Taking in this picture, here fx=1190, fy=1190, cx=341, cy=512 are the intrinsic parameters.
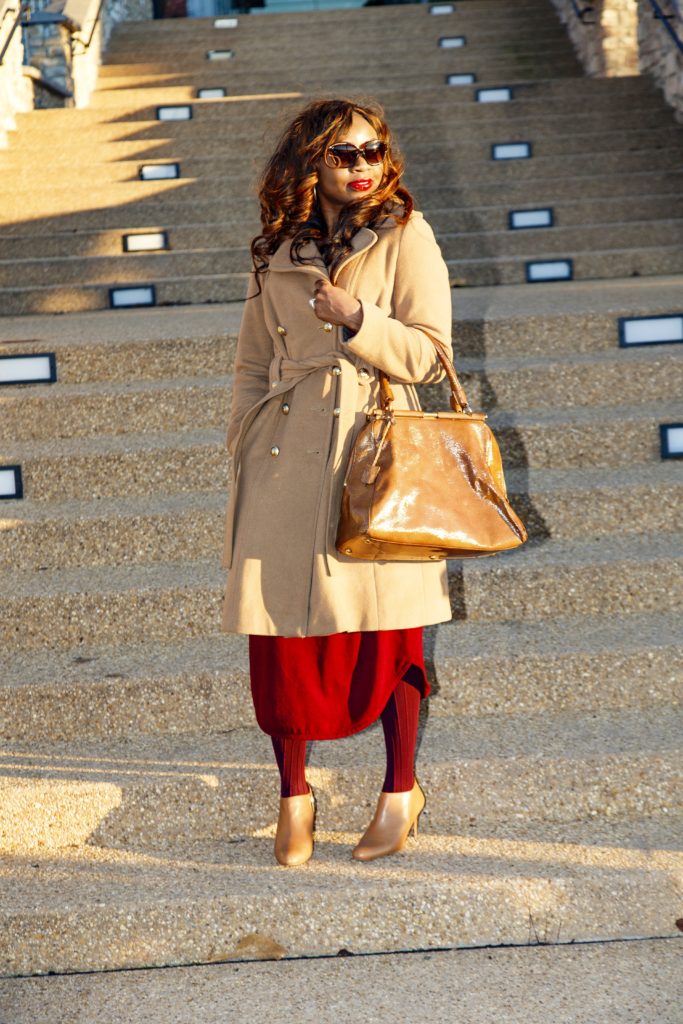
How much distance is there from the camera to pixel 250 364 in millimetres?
2646

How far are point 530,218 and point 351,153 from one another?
4.53 metres

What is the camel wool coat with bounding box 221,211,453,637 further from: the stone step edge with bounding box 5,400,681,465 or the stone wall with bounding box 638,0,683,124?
the stone wall with bounding box 638,0,683,124

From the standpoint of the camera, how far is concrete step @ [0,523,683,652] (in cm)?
346

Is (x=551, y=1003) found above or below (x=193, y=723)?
above

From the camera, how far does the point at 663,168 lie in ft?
23.8

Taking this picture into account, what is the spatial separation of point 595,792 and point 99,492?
196 cm

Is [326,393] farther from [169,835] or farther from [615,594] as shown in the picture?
[615,594]

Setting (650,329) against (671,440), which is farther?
(650,329)

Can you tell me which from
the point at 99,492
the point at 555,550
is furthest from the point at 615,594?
the point at 99,492

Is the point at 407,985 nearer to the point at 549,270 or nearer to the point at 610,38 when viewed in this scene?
the point at 549,270

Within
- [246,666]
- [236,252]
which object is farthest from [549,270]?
[246,666]

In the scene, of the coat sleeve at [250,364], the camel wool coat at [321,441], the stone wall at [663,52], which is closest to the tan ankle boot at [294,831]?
the camel wool coat at [321,441]

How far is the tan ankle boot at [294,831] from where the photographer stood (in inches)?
105

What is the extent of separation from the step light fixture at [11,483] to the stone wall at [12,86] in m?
4.28
